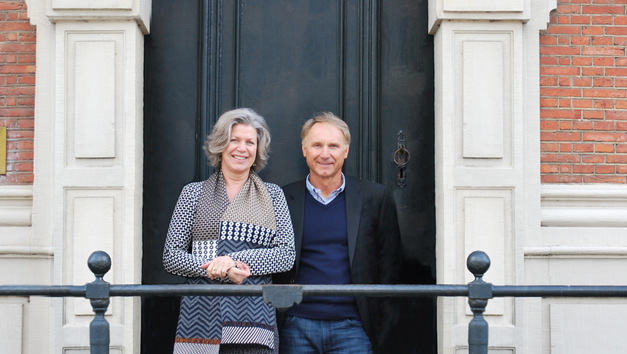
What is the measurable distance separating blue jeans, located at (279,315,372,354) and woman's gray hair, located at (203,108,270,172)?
0.83m

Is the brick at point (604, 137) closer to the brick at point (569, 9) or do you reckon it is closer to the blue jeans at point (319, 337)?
the brick at point (569, 9)

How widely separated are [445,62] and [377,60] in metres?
0.51

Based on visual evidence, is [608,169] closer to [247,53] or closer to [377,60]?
[377,60]

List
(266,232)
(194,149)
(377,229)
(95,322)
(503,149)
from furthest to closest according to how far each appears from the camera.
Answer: (194,149)
(503,149)
(377,229)
(266,232)
(95,322)

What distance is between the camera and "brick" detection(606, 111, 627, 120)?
3.91 metres

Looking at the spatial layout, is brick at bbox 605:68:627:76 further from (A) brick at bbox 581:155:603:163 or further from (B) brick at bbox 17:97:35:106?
(B) brick at bbox 17:97:35:106

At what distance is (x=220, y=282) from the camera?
3062 millimetres

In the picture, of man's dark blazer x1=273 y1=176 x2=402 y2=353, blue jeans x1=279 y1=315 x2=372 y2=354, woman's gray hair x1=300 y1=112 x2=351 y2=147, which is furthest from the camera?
woman's gray hair x1=300 y1=112 x2=351 y2=147

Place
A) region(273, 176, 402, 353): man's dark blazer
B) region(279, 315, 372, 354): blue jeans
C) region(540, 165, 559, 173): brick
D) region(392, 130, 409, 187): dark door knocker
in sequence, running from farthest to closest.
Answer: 1. region(392, 130, 409, 187): dark door knocker
2. region(540, 165, 559, 173): brick
3. region(273, 176, 402, 353): man's dark blazer
4. region(279, 315, 372, 354): blue jeans

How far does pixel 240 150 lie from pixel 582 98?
6.72ft

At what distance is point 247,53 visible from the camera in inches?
162

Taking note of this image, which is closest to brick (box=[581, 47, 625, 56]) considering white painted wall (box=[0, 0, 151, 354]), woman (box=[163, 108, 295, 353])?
woman (box=[163, 108, 295, 353])

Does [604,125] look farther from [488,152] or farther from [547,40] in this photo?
[488,152]

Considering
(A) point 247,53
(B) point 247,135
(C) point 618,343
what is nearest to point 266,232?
(B) point 247,135
